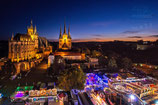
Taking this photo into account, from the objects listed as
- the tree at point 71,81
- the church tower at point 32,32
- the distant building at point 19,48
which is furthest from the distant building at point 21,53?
the tree at point 71,81

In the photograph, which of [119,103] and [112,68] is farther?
[112,68]

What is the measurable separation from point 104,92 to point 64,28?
43.8m

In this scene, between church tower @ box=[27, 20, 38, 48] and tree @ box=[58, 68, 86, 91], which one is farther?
church tower @ box=[27, 20, 38, 48]

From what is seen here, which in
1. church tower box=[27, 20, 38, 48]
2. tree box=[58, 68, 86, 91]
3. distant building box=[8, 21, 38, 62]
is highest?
church tower box=[27, 20, 38, 48]

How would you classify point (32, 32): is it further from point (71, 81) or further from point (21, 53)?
point (71, 81)

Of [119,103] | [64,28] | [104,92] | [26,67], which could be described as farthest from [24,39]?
[119,103]

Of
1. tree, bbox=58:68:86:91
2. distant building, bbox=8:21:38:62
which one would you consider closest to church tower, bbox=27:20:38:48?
distant building, bbox=8:21:38:62

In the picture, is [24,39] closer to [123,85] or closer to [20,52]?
[20,52]

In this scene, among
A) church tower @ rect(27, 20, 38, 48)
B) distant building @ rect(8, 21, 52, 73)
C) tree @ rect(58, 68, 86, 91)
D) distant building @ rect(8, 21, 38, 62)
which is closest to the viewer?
tree @ rect(58, 68, 86, 91)

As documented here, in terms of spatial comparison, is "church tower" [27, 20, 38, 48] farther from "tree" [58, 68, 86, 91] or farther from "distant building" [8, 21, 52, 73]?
"tree" [58, 68, 86, 91]

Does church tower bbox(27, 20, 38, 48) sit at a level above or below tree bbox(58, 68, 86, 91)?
above

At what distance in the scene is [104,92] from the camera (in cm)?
1809

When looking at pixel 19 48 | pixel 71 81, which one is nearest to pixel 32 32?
pixel 19 48

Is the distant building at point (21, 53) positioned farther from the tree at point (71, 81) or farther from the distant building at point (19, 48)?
the tree at point (71, 81)
